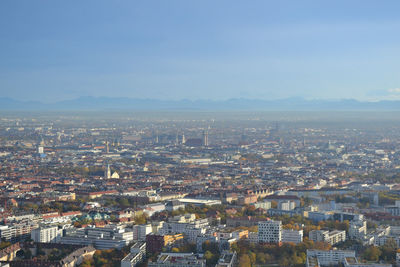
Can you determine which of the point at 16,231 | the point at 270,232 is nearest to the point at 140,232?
the point at 16,231

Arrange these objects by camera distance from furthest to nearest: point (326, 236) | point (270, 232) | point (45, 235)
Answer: point (45, 235)
point (326, 236)
point (270, 232)

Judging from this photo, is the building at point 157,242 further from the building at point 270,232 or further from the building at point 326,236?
the building at point 326,236

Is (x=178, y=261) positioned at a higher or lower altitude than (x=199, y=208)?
higher

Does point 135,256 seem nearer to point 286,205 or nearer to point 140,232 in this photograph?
point 140,232

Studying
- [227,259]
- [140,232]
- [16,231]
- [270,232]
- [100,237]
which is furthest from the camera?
[16,231]

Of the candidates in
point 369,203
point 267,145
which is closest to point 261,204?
point 369,203

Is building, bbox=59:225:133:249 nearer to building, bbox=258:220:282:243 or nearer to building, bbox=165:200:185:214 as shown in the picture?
building, bbox=258:220:282:243

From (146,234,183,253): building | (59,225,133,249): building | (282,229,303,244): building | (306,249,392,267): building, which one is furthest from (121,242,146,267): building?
(306,249,392,267): building
